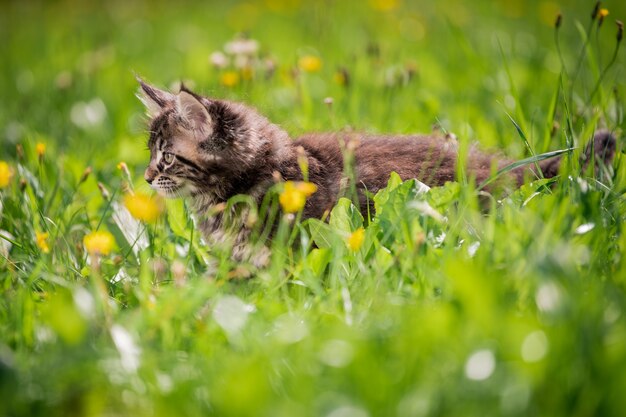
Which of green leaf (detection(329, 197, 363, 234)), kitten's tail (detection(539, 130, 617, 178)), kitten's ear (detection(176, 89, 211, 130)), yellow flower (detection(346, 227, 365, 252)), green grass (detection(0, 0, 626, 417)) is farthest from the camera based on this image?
kitten's tail (detection(539, 130, 617, 178))

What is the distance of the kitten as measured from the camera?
2592mm

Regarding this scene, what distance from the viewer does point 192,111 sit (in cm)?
258

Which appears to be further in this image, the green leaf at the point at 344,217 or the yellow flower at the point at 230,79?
the yellow flower at the point at 230,79

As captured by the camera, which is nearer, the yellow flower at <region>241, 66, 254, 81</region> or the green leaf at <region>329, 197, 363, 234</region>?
the green leaf at <region>329, 197, 363, 234</region>

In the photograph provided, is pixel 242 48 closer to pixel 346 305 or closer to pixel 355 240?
pixel 355 240

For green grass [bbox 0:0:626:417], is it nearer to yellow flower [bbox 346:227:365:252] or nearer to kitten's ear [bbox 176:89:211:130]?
yellow flower [bbox 346:227:365:252]

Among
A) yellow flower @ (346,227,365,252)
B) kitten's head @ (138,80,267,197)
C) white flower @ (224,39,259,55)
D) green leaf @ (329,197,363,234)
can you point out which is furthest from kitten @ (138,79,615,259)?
white flower @ (224,39,259,55)

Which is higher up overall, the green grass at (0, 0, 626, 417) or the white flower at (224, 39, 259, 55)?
the green grass at (0, 0, 626, 417)

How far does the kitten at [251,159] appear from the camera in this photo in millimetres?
2592

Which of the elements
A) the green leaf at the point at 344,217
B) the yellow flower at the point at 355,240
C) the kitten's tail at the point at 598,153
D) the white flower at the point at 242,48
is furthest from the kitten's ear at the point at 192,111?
the kitten's tail at the point at 598,153

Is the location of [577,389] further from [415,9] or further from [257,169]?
[415,9]

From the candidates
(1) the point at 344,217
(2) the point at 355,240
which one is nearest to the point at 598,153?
(1) the point at 344,217

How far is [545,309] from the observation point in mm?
1602

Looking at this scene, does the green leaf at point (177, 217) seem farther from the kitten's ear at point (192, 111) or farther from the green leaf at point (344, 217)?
the green leaf at point (344, 217)
